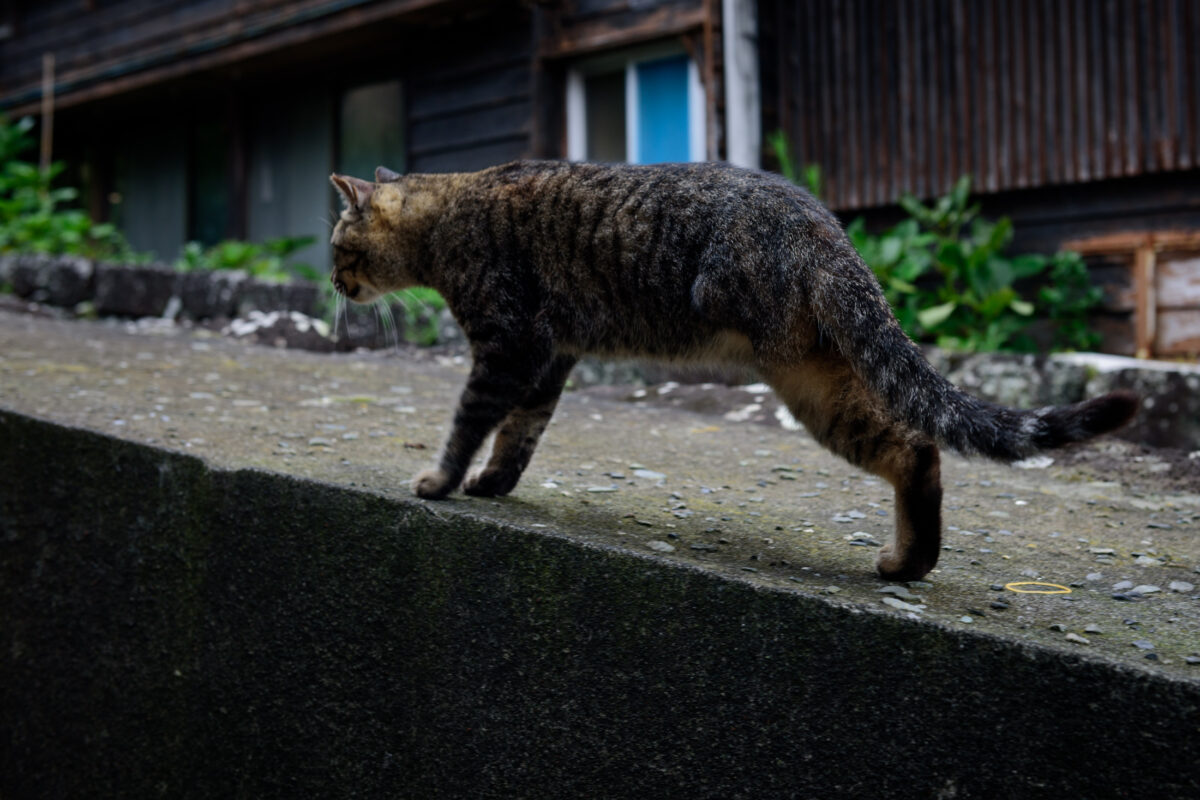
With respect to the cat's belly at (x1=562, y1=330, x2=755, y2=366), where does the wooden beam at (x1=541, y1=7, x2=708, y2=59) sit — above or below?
above

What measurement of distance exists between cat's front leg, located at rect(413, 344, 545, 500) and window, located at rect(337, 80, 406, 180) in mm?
7526

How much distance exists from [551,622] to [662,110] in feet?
21.2

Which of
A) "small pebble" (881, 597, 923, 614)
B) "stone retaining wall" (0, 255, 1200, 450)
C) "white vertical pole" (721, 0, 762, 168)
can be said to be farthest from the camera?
"white vertical pole" (721, 0, 762, 168)

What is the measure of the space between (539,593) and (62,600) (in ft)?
6.09

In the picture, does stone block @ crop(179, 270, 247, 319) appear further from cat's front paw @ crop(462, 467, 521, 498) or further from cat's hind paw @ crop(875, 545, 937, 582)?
cat's hind paw @ crop(875, 545, 937, 582)

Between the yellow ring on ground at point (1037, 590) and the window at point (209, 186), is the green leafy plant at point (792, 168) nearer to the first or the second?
the yellow ring on ground at point (1037, 590)

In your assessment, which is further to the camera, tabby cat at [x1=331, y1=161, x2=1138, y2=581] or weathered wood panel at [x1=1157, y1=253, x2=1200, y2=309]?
weathered wood panel at [x1=1157, y1=253, x2=1200, y2=309]

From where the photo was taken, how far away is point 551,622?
2383 millimetres

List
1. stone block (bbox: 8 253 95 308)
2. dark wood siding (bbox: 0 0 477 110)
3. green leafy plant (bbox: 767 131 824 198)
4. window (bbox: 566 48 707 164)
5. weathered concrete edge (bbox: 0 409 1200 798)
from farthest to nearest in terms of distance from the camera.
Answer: dark wood siding (bbox: 0 0 477 110)
stone block (bbox: 8 253 95 308)
window (bbox: 566 48 707 164)
green leafy plant (bbox: 767 131 824 198)
weathered concrete edge (bbox: 0 409 1200 798)

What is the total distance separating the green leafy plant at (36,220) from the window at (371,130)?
8.08ft

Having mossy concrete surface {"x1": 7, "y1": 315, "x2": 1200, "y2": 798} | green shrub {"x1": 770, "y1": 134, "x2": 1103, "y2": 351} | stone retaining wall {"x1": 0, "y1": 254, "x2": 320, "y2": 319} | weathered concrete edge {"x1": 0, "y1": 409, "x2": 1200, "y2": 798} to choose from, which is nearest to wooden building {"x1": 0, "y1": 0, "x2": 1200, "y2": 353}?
green shrub {"x1": 770, "y1": 134, "x2": 1103, "y2": 351}

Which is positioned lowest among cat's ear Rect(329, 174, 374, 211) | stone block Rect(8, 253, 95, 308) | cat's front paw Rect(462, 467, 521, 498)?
cat's front paw Rect(462, 467, 521, 498)

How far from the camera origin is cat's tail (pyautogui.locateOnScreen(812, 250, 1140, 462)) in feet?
6.61

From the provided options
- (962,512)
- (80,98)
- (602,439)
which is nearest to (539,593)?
(962,512)
